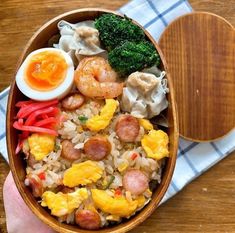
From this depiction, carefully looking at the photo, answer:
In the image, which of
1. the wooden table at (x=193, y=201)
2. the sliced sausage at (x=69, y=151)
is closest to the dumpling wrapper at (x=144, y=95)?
the sliced sausage at (x=69, y=151)

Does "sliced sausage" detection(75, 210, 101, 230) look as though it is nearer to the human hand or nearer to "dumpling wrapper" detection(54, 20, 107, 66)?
the human hand

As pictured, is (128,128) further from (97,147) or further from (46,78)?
(46,78)

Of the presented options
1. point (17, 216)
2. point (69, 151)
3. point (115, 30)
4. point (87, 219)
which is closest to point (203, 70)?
point (115, 30)

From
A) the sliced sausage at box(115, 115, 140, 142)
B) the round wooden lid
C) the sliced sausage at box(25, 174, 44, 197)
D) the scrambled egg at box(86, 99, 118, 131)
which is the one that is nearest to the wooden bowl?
the sliced sausage at box(25, 174, 44, 197)

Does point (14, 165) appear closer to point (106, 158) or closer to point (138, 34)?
point (106, 158)

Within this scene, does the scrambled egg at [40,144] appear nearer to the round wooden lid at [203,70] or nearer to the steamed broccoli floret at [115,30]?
the steamed broccoli floret at [115,30]
